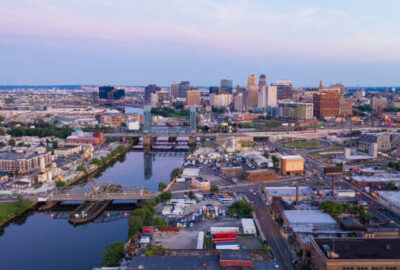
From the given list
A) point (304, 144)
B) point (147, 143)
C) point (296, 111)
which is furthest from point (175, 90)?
point (304, 144)

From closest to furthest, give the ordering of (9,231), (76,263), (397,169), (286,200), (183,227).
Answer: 1. (76,263)
2. (183,227)
3. (9,231)
4. (286,200)
5. (397,169)

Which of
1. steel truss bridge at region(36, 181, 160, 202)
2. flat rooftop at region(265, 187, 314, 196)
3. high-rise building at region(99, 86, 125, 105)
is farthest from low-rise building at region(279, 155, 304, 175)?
high-rise building at region(99, 86, 125, 105)

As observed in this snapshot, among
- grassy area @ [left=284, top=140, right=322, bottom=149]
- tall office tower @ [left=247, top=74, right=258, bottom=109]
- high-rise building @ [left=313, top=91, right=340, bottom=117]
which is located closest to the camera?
grassy area @ [left=284, top=140, right=322, bottom=149]

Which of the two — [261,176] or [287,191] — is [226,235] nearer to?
[287,191]

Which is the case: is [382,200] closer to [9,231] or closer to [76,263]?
[76,263]

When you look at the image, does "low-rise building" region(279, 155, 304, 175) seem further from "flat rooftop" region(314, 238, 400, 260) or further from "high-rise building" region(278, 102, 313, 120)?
"high-rise building" region(278, 102, 313, 120)

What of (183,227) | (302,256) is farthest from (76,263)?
(302,256)

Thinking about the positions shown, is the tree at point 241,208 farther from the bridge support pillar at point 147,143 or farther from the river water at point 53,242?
the bridge support pillar at point 147,143
